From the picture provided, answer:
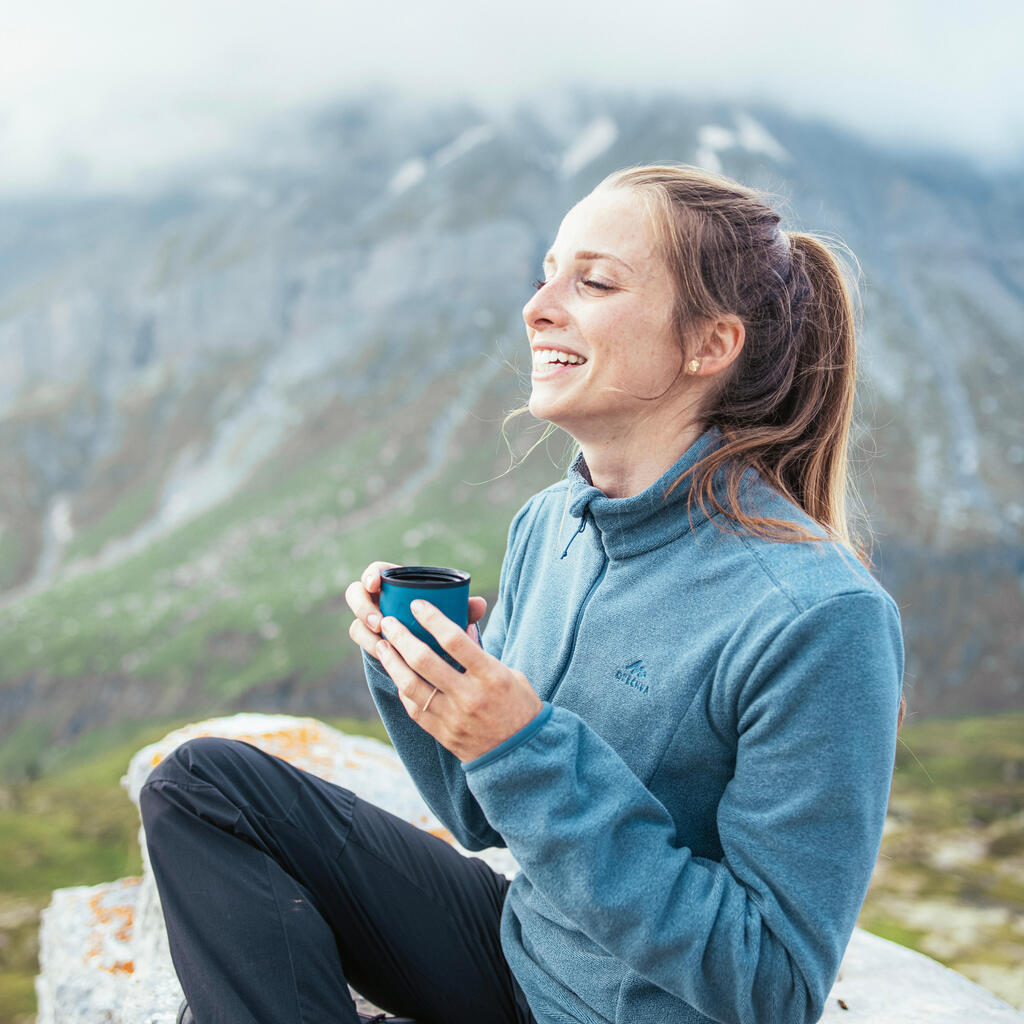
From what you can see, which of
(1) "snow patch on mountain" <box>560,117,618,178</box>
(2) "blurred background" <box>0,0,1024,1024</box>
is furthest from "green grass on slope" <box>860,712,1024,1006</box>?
(1) "snow patch on mountain" <box>560,117,618,178</box>

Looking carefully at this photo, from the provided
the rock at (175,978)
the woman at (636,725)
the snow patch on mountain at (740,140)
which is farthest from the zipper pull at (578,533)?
the snow patch on mountain at (740,140)

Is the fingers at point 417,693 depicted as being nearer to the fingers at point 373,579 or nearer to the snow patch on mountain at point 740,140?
the fingers at point 373,579

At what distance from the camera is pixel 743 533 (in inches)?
82.2

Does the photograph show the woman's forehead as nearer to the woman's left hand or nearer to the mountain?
the woman's left hand

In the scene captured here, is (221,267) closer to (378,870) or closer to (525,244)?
(525,244)

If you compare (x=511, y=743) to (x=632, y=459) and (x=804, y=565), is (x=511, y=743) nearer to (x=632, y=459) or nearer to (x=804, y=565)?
(x=804, y=565)

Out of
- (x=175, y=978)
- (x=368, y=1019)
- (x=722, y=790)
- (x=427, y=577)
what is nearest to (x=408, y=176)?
(x=175, y=978)

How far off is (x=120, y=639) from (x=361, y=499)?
9.84 meters

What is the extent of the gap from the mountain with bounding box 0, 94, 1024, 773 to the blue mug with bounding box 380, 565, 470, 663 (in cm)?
1804

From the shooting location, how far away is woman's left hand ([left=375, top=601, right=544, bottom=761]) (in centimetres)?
176

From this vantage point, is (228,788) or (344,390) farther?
(344,390)

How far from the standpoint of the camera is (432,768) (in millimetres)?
2570

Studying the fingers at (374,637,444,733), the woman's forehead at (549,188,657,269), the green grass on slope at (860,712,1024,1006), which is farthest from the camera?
the green grass on slope at (860,712,1024,1006)

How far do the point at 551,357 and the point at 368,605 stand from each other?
861 millimetres
